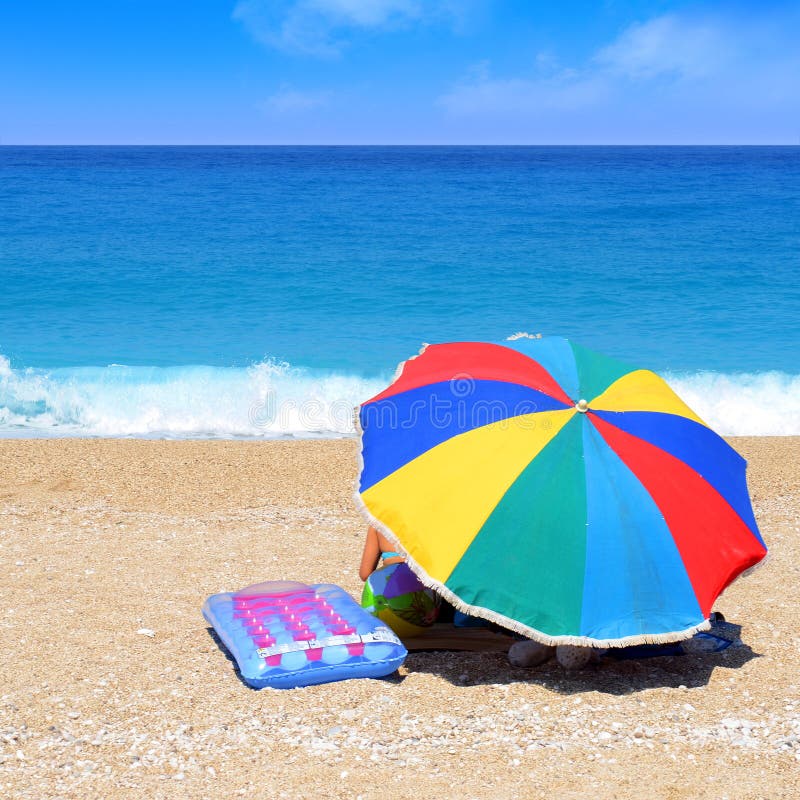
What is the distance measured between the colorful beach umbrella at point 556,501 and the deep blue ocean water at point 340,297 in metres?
7.64

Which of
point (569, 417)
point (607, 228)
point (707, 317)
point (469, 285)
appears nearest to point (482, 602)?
point (569, 417)

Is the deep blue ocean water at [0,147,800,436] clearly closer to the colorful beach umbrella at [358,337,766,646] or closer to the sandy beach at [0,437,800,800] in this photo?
the sandy beach at [0,437,800,800]

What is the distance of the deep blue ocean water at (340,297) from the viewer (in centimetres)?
1364

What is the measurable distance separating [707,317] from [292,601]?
1585 centimetres

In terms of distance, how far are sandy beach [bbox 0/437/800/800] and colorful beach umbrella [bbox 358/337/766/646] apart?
1.53ft

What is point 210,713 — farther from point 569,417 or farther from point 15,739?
point 569,417

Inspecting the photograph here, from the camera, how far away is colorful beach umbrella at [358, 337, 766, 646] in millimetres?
4055

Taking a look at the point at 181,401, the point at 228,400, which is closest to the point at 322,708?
the point at 228,400

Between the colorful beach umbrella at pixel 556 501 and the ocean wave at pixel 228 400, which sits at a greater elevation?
the colorful beach umbrella at pixel 556 501

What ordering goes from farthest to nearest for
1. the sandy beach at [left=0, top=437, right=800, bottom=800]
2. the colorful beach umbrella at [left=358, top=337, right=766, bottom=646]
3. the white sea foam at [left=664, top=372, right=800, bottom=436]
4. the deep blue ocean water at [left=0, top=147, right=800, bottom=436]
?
the deep blue ocean water at [left=0, top=147, right=800, bottom=436], the white sea foam at [left=664, top=372, right=800, bottom=436], the colorful beach umbrella at [left=358, top=337, right=766, bottom=646], the sandy beach at [left=0, top=437, right=800, bottom=800]

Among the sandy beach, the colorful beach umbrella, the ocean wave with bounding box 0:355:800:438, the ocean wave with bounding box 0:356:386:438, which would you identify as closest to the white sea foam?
the ocean wave with bounding box 0:355:800:438

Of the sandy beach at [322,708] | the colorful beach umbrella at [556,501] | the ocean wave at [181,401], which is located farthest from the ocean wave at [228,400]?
the colorful beach umbrella at [556,501]

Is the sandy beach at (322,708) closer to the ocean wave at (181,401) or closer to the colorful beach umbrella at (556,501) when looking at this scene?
the colorful beach umbrella at (556,501)

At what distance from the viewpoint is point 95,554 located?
21.2 ft
